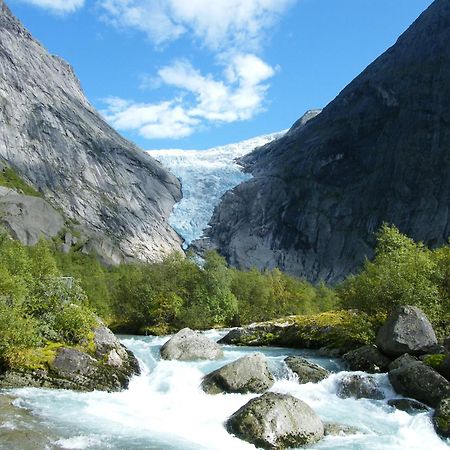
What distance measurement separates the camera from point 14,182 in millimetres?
159250

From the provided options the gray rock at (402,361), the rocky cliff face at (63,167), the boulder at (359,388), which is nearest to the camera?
the boulder at (359,388)

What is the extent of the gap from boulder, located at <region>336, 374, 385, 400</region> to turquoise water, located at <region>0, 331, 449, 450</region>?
43cm

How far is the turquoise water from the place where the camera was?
19391 millimetres

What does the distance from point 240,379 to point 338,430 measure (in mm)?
6884

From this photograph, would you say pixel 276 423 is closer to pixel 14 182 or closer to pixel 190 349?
pixel 190 349

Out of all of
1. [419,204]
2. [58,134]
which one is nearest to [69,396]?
[419,204]

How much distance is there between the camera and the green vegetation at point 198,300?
94.6ft

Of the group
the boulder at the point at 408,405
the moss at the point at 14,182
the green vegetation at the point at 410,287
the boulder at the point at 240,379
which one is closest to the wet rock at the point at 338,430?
the boulder at the point at 408,405

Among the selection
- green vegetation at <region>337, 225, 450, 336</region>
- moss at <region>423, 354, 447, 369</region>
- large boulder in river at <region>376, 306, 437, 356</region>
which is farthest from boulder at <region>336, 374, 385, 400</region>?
green vegetation at <region>337, 225, 450, 336</region>

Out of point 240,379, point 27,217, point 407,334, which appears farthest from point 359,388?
point 27,217

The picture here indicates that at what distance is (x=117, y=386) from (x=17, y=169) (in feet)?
534

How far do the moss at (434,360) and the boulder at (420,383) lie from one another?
110 cm

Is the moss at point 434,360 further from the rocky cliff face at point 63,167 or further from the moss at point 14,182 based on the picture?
the moss at point 14,182

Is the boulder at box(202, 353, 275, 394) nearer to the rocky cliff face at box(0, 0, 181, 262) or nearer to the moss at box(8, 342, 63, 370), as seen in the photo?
the moss at box(8, 342, 63, 370)
